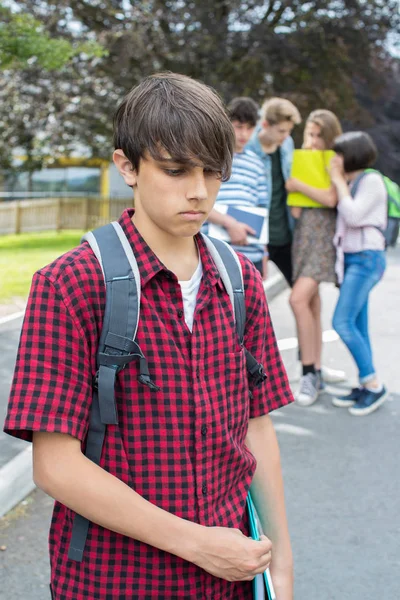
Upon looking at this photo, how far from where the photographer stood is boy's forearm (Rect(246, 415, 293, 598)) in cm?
185

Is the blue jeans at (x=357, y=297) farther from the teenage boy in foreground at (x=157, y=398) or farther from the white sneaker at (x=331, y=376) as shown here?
the teenage boy in foreground at (x=157, y=398)

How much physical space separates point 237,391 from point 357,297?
4.50 meters

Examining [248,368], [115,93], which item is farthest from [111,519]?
[115,93]

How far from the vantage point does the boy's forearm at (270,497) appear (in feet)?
6.08

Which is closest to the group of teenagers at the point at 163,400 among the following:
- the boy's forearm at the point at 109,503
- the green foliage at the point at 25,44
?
the boy's forearm at the point at 109,503

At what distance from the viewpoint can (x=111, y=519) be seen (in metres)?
1.51

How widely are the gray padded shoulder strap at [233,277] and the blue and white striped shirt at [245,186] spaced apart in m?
3.96

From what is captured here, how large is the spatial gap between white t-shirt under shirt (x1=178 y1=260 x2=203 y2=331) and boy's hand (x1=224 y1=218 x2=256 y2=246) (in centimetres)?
396

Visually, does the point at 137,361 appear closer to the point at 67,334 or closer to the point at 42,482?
the point at 67,334

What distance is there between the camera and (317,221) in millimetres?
6297

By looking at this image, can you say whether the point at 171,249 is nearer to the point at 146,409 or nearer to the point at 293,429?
the point at 146,409

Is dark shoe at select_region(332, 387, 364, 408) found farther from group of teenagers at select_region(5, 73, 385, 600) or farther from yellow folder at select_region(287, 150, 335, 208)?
group of teenagers at select_region(5, 73, 385, 600)

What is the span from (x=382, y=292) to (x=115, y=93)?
12245 millimetres

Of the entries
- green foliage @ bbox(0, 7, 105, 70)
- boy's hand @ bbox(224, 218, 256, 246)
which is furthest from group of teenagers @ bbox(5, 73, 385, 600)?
green foliage @ bbox(0, 7, 105, 70)
